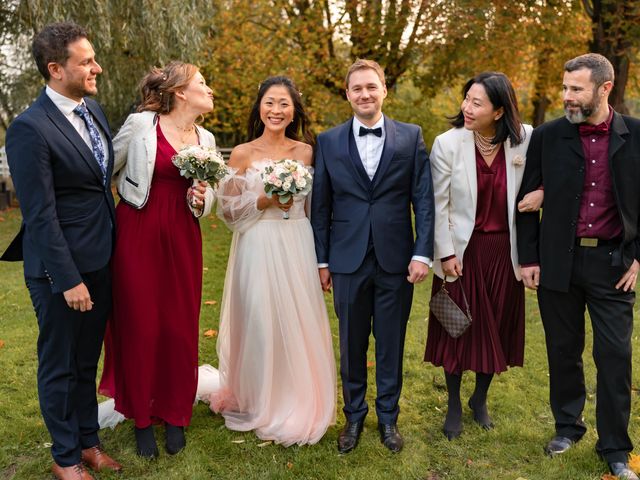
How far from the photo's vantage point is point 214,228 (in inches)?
516

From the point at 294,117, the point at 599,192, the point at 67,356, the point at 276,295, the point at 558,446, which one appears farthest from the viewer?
the point at 294,117

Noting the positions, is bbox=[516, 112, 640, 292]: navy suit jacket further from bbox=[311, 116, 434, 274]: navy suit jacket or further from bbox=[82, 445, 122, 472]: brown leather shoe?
bbox=[82, 445, 122, 472]: brown leather shoe

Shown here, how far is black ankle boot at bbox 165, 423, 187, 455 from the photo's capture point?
13.5 ft

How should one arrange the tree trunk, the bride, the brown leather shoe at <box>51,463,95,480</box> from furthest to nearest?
the tree trunk, the bride, the brown leather shoe at <box>51,463,95,480</box>

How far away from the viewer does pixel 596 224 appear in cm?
371

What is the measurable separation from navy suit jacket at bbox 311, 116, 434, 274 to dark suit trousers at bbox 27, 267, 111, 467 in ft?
4.77

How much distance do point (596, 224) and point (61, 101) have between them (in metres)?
3.06

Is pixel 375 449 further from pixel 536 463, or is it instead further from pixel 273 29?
pixel 273 29

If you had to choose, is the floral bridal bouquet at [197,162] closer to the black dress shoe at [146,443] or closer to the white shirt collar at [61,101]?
the white shirt collar at [61,101]

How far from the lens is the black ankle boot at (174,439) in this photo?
4.10 metres

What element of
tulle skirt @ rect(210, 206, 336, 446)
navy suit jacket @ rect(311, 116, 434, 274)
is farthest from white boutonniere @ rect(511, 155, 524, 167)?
tulle skirt @ rect(210, 206, 336, 446)

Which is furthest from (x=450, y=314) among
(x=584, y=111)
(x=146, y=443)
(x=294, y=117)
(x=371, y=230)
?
(x=146, y=443)

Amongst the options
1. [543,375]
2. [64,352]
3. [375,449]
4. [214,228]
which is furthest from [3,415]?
[214,228]

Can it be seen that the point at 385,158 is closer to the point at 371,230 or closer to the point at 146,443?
the point at 371,230
